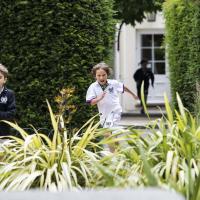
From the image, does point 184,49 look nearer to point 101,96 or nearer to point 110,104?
point 110,104

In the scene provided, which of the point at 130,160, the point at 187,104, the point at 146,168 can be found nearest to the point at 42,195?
the point at 146,168

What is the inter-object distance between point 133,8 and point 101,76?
43.8ft

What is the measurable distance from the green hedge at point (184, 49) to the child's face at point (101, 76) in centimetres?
469

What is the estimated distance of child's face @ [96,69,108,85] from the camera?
8812 millimetres

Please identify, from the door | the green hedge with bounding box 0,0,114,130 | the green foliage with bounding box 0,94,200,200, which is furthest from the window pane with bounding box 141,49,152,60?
the green foliage with bounding box 0,94,200,200

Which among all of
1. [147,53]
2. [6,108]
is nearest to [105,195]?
[6,108]

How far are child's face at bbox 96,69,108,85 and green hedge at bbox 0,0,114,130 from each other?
0.46 metres

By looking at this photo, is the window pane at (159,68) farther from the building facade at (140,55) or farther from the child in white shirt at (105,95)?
the child in white shirt at (105,95)

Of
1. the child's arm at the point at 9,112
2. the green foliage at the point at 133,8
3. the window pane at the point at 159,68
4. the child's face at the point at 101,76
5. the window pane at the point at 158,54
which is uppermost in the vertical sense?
the green foliage at the point at 133,8

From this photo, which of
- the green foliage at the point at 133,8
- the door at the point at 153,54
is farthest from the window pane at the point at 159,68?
the green foliage at the point at 133,8

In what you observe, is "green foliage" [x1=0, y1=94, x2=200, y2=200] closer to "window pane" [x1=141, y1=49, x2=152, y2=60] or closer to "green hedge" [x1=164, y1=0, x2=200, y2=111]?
"green hedge" [x1=164, y1=0, x2=200, y2=111]

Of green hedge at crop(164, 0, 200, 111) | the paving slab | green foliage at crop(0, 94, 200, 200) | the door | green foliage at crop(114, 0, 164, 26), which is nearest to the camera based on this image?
the paving slab

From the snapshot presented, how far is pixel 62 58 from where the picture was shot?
944 cm

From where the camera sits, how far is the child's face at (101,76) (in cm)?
881
